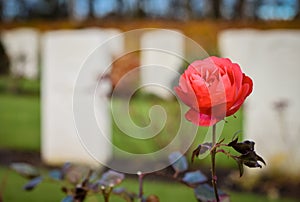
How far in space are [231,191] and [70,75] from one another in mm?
1505

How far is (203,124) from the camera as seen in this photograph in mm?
515

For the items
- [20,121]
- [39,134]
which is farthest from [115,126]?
[20,121]

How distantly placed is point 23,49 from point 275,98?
300 cm

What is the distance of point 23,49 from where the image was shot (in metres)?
5.43

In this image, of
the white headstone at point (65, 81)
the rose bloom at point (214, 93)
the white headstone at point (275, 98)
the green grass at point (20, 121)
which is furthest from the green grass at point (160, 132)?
the rose bloom at point (214, 93)

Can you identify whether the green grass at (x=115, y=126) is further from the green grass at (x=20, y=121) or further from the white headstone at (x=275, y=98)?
the white headstone at (x=275, y=98)

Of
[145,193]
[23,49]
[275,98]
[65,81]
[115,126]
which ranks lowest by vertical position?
[115,126]

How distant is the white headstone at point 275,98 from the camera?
345 cm

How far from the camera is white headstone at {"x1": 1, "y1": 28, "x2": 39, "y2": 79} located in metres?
5.40

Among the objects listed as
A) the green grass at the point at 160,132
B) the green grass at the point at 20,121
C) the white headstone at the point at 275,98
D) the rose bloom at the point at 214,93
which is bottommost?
the green grass at the point at 20,121

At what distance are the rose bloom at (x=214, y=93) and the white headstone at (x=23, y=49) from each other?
5.07 metres

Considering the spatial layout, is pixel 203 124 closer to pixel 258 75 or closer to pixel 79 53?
pixel 258 75

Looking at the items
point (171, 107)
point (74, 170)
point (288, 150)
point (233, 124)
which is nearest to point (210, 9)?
point (233, 124)

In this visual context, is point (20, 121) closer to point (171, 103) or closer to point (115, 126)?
point (115, 126)
